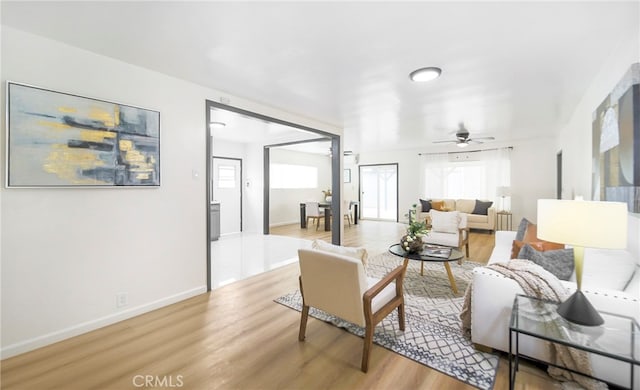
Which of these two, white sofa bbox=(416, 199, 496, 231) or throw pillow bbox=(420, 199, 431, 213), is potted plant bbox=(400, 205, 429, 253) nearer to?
white sofa bbox=(416, 199, 496, 231)

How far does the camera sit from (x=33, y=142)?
6.49 feet

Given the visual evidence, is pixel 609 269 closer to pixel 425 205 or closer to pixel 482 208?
pixel 482 208

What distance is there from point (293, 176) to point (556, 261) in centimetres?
709

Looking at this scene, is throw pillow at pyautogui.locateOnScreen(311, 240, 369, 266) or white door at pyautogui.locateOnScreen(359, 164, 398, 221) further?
white door at pyautogui.locateOnScreen(359, 164, 398, 221)

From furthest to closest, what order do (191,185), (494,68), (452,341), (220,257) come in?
(220,257) < (191,185) < (494,68) < (452,341)

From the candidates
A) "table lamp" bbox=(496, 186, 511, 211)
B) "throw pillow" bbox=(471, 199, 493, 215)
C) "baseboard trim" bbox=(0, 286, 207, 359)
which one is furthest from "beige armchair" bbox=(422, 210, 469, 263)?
"baseboard trim" bbox=(0, 286, 207, 359)

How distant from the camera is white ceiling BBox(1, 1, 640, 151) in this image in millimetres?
1713

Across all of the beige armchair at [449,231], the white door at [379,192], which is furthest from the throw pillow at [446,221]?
the white door at [379,192]

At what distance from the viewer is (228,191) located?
23.0 feet

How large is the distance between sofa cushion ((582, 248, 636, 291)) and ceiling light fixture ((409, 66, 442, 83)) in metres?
1.94

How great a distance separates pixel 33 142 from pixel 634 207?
4.18 meters

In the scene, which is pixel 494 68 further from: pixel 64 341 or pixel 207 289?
pixel 64 341

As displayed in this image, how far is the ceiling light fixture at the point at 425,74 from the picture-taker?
8.33 ft

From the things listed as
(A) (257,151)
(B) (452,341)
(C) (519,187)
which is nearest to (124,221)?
(B) (452,341)
